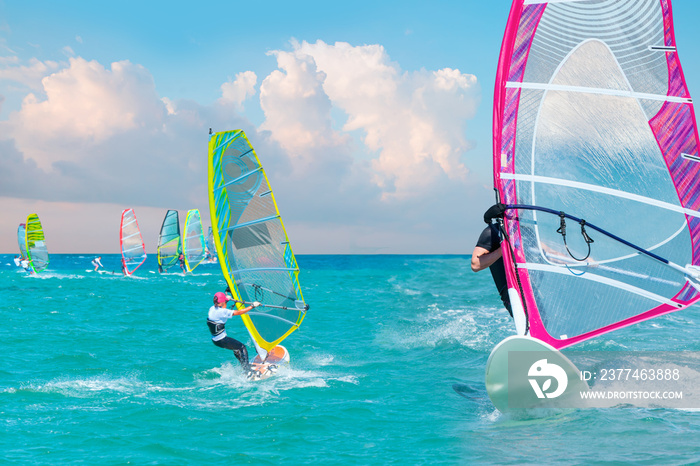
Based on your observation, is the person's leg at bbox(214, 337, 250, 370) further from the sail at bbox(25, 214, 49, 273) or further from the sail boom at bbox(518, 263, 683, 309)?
the sail at bbox(25, 214, 49, 273)

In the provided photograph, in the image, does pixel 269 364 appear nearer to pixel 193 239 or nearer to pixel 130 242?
pixel 130 242

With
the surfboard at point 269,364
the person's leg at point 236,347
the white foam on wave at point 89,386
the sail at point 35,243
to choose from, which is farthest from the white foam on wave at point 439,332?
the sail at point 35,243

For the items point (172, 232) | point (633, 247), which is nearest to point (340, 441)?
point (633, 247)

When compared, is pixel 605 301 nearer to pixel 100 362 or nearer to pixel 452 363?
pixel 452 363

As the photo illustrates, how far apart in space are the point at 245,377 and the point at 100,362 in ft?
13.1

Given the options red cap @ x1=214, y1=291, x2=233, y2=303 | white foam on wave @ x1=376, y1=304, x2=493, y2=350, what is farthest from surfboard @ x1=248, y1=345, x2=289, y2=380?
white foam on wave @ x1=376, y1=304, x2=493, y2=350

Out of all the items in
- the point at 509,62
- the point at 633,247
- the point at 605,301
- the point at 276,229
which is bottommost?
the point at 605,301

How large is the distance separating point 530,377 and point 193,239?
140 ft

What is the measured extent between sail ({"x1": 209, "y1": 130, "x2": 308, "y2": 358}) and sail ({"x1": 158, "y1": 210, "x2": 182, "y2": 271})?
33926mm

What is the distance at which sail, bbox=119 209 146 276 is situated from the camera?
36.1m

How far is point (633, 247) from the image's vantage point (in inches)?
238

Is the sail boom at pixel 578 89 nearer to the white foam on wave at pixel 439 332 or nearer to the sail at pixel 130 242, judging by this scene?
the white foam on wave at pixel 439 332

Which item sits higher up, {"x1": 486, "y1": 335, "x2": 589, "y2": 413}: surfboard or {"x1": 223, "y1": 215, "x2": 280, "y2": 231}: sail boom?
{"x1": 223, "y1": 215, "x2": 280, "y2": 231}: sail boom

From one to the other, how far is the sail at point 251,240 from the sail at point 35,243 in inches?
1397
